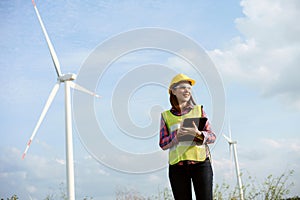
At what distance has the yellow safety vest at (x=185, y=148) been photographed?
161 inches

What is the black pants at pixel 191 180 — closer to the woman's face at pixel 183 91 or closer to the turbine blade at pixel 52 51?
the woman's face at pixel 183 91

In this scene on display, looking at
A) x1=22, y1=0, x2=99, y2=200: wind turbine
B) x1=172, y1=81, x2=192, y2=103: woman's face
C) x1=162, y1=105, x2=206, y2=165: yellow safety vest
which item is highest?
x1=22, y1=0, x2=99, y2=200: wind turbine

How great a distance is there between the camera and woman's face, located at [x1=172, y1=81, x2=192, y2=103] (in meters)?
4.39

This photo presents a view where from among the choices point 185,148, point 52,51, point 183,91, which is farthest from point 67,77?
point 185,148

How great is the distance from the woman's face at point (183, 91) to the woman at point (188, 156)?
6.2 inches

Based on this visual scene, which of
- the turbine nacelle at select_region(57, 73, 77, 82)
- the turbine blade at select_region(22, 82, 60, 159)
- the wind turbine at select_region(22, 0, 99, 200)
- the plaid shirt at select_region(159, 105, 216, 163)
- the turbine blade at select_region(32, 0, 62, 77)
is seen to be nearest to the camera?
the plaid shirt at select_region(159, 105, 216, 163)

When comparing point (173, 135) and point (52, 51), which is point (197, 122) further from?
point (52, 51)

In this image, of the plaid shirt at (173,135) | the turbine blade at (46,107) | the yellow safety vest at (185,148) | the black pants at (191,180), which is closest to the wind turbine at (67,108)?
the turbine blade at (46,107)

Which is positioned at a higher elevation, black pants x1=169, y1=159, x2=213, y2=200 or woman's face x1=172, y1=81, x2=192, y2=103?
woman's face x1=172, y1=81, x2=192, y2=103

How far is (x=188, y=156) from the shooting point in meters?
4.08

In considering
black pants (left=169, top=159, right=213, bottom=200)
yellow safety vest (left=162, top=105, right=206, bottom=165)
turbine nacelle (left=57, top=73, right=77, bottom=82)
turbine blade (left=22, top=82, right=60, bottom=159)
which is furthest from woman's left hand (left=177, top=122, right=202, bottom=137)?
turbine nacelle (left=57, top=73, right=77, bottom=82)

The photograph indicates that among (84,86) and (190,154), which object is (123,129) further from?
(190,154)

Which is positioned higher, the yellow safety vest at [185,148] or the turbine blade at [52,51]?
the turbine blade at [52,51]

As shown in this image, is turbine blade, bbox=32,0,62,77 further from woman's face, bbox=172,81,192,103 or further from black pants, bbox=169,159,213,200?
black pants, bbox=169,159,213,200
